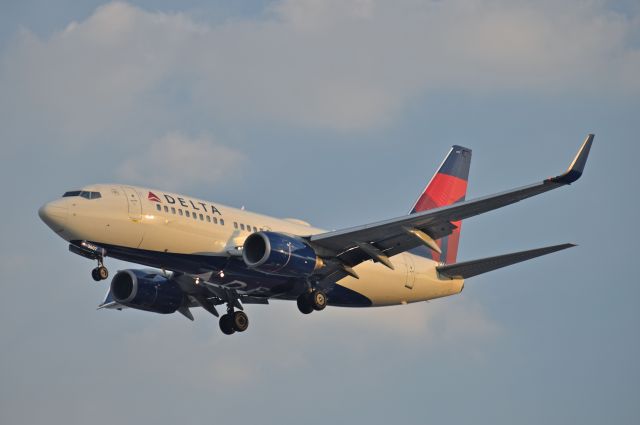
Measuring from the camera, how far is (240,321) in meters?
52.8

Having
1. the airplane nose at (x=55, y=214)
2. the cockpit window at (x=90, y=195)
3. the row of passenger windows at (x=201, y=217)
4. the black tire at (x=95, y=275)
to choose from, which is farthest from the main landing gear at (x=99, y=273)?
the row of passenger windows at (x=201, y=217)

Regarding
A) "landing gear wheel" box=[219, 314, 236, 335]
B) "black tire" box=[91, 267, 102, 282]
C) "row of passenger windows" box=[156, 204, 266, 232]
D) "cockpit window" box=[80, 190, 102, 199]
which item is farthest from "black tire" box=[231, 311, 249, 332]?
"cockpit window" box=[80, 190, 102, 199]

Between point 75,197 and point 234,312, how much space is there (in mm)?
10452

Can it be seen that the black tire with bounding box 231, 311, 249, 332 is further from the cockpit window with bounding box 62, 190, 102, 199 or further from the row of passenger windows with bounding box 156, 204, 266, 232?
the cockpit window with bounding box 62, 190, 102, 199

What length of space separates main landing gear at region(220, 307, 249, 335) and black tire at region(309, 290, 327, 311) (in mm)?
4693

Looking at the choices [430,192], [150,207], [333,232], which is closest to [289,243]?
[333,232]

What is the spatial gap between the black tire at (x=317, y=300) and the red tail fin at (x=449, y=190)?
9.12m

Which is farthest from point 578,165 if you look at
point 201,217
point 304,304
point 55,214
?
point 55,214

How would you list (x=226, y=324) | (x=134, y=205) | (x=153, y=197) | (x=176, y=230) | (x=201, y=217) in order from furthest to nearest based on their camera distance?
1. (x=226, y=324)
2. (x=201, y=217)
3. (x=153, y=197)
4. (x=176, y=230)
5. (x=134, y=205)

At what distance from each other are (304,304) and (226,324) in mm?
4975

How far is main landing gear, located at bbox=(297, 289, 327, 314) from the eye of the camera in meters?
49.5

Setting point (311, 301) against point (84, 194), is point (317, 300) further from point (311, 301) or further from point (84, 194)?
point (84, 194)

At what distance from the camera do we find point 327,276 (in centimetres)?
5041

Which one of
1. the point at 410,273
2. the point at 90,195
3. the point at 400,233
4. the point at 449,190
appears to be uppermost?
the point at 449,190
